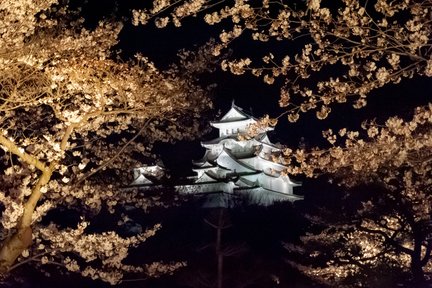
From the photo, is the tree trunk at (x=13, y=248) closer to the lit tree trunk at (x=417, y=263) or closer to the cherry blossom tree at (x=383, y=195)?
the cherry blossom tree at (x=383, y=195)

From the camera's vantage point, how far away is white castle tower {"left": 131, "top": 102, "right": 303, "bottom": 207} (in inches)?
1698

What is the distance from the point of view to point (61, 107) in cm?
862

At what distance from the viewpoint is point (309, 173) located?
7875 mm

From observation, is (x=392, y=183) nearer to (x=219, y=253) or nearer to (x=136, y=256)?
(x=219, y=253)

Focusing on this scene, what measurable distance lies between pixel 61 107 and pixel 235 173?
37179mm

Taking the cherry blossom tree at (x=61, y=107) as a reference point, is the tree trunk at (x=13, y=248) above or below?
below

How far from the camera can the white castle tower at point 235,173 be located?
43.1 m

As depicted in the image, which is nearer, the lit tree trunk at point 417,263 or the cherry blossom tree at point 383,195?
the cherry blossom tree at point 383,195

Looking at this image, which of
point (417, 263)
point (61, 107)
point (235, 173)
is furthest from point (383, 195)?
point (235, 173)

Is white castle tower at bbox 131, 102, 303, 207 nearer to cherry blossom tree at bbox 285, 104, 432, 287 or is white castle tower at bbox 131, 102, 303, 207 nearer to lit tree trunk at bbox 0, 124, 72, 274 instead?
cherry blossom tree at bbox 285, 104, 432, 287

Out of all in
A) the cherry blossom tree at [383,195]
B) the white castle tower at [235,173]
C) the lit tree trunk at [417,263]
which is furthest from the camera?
the white castle tower at [235,173]

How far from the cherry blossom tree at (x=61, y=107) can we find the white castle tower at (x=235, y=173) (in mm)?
29137

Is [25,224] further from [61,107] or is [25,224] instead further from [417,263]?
[417,263]

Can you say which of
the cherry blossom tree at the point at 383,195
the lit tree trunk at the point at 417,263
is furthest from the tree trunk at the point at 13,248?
the lit tree trunk at the point at 417,263
